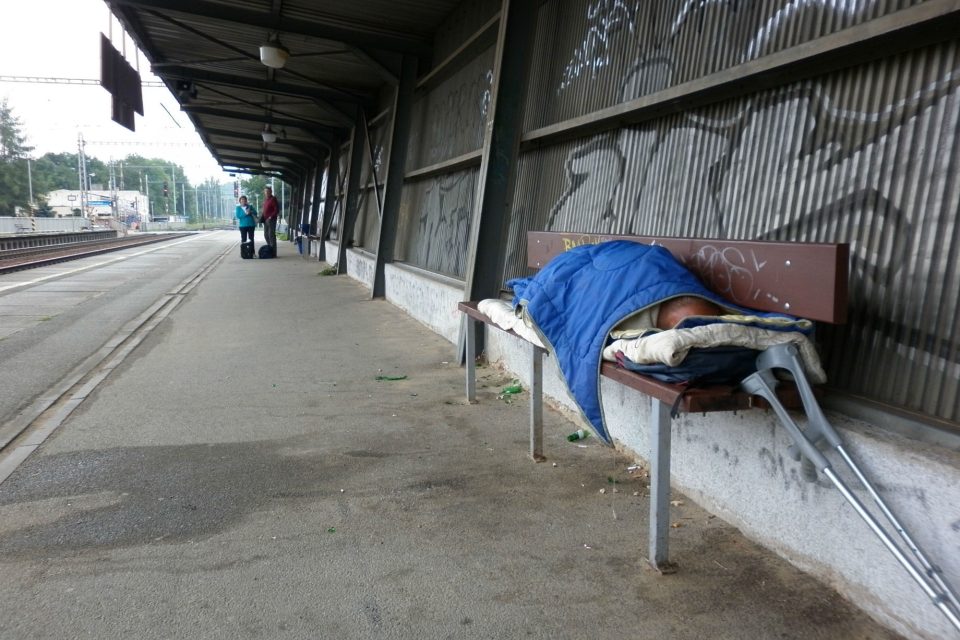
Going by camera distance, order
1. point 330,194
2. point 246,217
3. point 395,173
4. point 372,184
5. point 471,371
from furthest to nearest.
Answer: point 246,217, point 330,194, point 372,184, point 395,173, point 471,371

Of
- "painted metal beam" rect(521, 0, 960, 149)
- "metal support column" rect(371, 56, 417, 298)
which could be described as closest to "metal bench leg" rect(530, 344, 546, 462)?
"painted metal beam" rect(521, 0, 960, 149)

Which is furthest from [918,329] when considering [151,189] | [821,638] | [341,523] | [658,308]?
[151,189]

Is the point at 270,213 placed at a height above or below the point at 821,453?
above

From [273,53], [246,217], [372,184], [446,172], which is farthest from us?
[246,217]

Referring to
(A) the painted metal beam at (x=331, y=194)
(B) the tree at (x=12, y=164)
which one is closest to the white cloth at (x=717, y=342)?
(A) the painted metal beam at (x=331, y=194)

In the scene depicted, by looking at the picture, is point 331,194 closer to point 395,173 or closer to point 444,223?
point 395,173

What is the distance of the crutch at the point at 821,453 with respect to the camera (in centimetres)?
192

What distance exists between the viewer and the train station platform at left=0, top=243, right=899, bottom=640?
8.48 feet

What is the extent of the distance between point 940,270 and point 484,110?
644cm

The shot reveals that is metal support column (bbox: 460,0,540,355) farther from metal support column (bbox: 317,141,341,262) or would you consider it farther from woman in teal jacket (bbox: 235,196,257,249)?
woman in teal jacket (bbox: 235,196,257,249)

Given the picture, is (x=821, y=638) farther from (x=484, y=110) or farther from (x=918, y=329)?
(x=484, y=110)

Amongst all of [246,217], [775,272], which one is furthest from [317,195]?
[775,272]

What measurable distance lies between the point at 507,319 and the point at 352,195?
1349 cm

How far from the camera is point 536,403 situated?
4.08 meters
